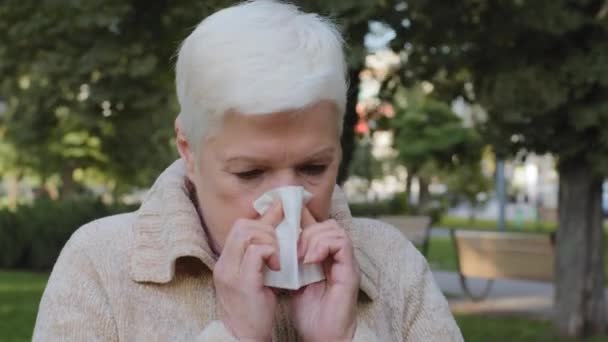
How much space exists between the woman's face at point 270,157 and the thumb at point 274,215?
0.13 ft

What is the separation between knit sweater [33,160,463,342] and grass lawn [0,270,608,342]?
8.34 meters

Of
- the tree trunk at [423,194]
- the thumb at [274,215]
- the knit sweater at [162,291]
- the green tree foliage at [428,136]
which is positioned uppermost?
the thumb at [274,215]

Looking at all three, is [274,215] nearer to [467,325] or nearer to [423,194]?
[467,325]

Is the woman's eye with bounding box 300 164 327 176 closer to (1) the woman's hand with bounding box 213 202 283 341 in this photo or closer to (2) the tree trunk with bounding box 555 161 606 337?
(1) the woman's hand with bounding box 213 202 283 341

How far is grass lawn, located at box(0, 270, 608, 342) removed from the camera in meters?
10.7

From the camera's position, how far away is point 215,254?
197 centimetres

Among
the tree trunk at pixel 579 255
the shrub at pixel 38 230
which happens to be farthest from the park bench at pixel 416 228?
the tree trunk at pixel 579 255

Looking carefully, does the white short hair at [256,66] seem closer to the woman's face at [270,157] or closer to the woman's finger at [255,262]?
the woman's face at [270,157]

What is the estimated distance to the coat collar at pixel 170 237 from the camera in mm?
1935

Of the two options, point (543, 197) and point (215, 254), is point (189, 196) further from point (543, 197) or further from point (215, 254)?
point (543, 197)

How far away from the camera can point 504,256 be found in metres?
13.8

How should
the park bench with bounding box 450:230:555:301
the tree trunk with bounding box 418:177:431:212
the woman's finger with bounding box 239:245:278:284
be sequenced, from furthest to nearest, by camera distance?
the tree trunk with bounding box 418:177:431:212
the park bench with bounding box 450:230:555:301
the woman's finger with bounding box 239:245:278:284

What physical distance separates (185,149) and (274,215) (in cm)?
29

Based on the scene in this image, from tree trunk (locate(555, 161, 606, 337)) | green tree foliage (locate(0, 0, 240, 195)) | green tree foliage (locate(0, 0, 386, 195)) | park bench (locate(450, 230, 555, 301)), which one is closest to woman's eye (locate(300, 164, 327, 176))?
green tree foliage (locate(0, 0, 386, 195))
